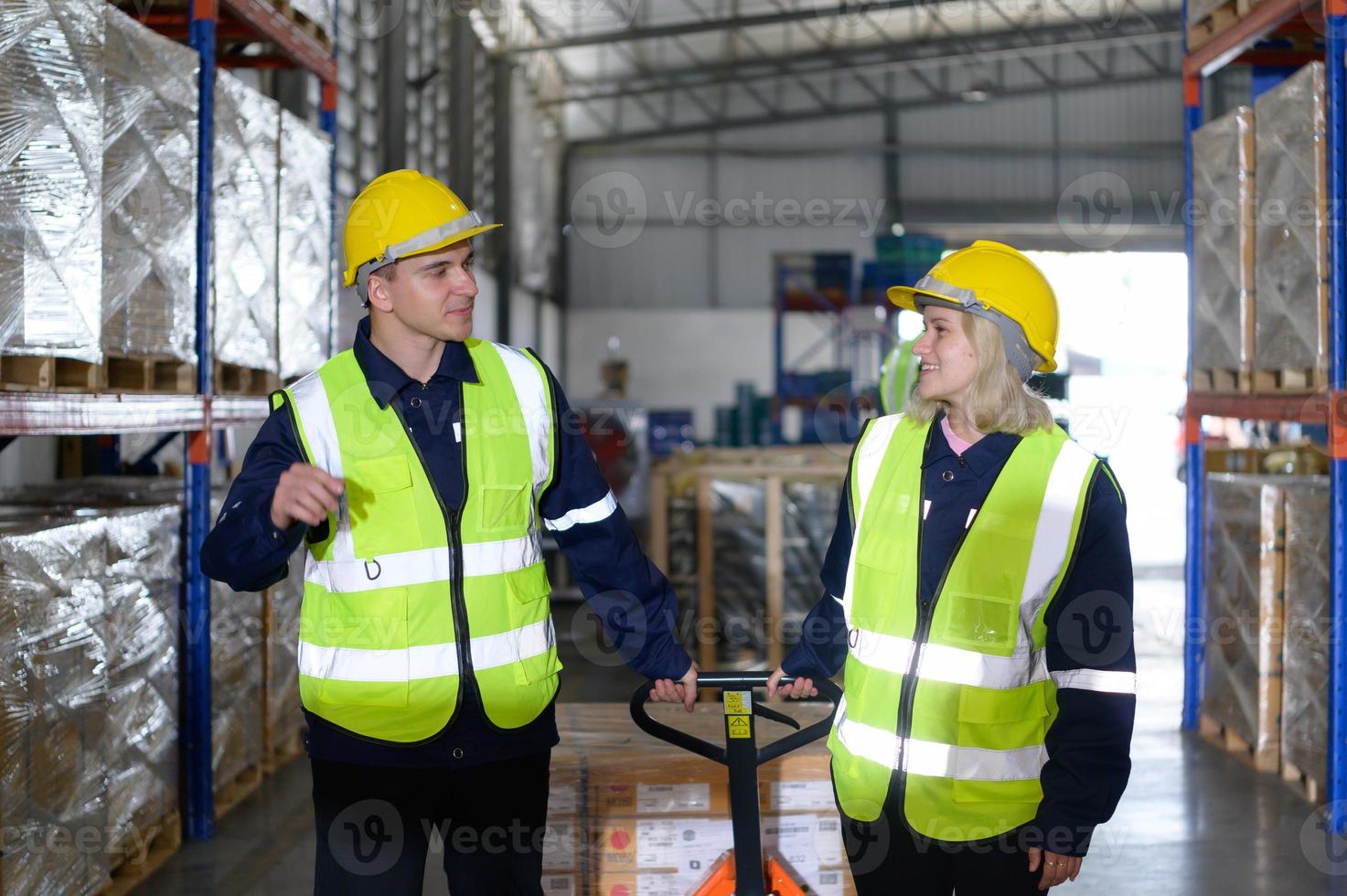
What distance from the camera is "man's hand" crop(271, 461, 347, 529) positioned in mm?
2264

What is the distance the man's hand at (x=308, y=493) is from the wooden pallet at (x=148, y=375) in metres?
2.38

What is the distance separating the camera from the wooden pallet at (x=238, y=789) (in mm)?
5527

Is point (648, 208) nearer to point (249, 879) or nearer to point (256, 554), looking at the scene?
point (249, 879)

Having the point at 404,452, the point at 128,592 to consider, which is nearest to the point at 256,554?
the point at 404,452

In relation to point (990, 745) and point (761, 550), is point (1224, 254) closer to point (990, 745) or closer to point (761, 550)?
point (761, 550)

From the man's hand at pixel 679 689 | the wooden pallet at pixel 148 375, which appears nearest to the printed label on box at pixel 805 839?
the man's hand at pixel 679 689

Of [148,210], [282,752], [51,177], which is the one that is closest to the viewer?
[51,177]

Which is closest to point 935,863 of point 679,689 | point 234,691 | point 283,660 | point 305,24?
point 679,689

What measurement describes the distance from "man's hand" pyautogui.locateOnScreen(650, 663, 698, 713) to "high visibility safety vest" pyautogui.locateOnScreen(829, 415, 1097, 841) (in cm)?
54

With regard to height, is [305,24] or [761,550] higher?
[305,24]

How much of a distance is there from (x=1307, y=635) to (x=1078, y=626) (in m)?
3.89

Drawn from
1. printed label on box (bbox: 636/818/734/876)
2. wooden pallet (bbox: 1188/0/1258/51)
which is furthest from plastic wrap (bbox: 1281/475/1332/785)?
printed label on box (bbox: 636/818/734/876)

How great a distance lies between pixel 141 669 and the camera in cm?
462

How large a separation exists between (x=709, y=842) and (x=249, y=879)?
2273 mm
